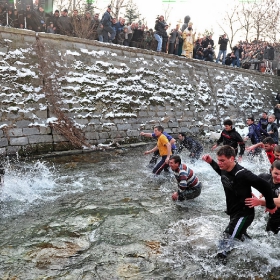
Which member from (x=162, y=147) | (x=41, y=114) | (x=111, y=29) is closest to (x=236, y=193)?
(x=162, y=147)

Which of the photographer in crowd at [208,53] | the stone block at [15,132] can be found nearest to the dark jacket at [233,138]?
the stone block at [15,132]

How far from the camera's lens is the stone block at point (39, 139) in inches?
383

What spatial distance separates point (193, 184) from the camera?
6.23m

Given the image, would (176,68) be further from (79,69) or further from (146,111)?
(79,69)

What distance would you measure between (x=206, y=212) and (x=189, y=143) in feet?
12.3

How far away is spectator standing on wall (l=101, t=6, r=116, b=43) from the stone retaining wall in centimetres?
108

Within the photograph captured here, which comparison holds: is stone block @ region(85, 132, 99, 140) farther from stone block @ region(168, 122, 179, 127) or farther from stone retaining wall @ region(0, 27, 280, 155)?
stone block @ region(168, 122, 179, 127)

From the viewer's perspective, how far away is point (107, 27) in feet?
43.7

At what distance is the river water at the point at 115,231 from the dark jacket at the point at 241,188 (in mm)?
637

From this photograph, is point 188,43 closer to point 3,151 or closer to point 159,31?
point 159,31

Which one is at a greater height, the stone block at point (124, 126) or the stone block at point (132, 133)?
the stone block at point (124, 126)

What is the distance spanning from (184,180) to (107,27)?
9.60 meters

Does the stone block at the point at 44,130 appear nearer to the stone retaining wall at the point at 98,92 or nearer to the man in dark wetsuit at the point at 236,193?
the stone retaining wall at the point at 98,92

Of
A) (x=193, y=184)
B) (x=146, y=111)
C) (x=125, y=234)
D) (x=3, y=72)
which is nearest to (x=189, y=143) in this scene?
(x=193, y=184)
